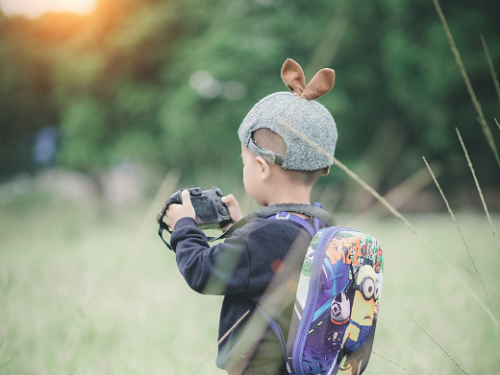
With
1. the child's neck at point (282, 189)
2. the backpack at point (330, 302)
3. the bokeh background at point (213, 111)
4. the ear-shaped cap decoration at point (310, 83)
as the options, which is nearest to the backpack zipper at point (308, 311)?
the backpack at point (330, 302)

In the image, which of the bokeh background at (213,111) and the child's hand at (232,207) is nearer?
the child's hand at (232,207)

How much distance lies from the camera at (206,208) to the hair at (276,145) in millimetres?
243

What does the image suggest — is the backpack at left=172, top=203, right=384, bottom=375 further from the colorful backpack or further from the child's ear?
the child's ear

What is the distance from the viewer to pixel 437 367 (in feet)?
7.13

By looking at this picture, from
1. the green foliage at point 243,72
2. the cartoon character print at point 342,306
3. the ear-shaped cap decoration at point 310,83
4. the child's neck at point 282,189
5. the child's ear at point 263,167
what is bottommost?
the green foliage at point 243,72

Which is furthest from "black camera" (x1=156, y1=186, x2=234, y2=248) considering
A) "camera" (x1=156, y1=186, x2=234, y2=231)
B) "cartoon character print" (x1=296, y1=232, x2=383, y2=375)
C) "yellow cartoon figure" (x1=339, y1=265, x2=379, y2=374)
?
"yellow cartoon figure" (x1=339, y1=265, x2=379, y2=374)

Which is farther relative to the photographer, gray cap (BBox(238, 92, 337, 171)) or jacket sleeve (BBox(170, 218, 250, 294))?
gray cap (BBox(238, 92, 337, 171))

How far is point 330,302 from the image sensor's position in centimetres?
122

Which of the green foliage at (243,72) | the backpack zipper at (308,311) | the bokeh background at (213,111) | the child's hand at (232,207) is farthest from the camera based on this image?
the green foliage at (243,72)

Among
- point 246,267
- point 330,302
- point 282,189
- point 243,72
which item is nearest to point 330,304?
point 330,302

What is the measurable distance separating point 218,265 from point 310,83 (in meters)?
0.61

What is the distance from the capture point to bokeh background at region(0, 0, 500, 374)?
18.1 feet

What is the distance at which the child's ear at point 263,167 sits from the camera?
135cm

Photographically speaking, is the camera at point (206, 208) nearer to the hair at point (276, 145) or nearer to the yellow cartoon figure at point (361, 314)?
the hair at point (276, 145)
